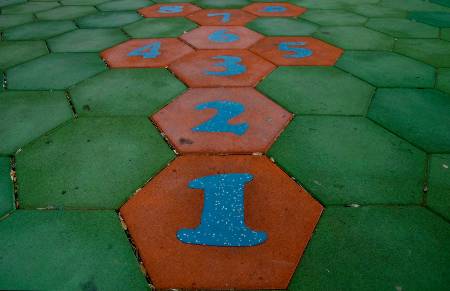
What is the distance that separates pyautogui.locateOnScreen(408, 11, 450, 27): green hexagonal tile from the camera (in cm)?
298

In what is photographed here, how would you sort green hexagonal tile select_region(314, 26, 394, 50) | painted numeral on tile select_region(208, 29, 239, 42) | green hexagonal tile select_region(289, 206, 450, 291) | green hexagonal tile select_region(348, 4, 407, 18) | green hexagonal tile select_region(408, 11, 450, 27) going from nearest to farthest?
1. green hexagonal tile select_region(289, 206, 450, 291)
2. green hexagonal tile select_region(314, 26, 394, 50)
3. painted numeral on tile select_region(208, 29, 239, 42)
4. green hexagonal tile select_region(408, 11, 450, 27)
5. green hexagonal tile select_region(348, 4, 407, 18)

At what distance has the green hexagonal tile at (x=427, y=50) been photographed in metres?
2.28

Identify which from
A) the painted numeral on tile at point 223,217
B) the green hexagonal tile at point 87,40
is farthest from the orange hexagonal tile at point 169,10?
the painted numeral on tile at point 223,217

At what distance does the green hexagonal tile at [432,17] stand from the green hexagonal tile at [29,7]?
3932mm

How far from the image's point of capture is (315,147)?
1453 millimetres

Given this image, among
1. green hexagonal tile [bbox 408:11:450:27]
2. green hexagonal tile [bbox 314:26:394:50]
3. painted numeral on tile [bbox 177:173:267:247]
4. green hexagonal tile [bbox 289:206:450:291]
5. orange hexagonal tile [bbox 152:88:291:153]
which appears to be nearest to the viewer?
green hexagonal tile [bbox 289:206:450:291]

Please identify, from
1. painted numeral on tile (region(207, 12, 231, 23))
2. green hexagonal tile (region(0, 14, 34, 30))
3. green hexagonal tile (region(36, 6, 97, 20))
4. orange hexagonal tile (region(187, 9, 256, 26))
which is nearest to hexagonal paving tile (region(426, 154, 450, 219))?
orange hexagonal tile (region(187, 9, 256, 26))

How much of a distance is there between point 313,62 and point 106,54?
1556mm

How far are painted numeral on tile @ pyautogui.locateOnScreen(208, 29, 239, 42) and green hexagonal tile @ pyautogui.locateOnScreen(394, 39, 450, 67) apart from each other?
4.22ft

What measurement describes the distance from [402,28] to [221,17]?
1.70m

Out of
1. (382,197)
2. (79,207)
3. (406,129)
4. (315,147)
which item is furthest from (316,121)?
(79,207)

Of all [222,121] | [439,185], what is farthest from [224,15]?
[439,185]

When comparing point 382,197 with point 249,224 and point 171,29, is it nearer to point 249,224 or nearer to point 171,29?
point 249,224

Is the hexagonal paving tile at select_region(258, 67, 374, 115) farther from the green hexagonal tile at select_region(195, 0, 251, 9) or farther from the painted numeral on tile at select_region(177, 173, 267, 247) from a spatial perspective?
the green hexagonal tile at select_region(195, 0, 251, 9)
